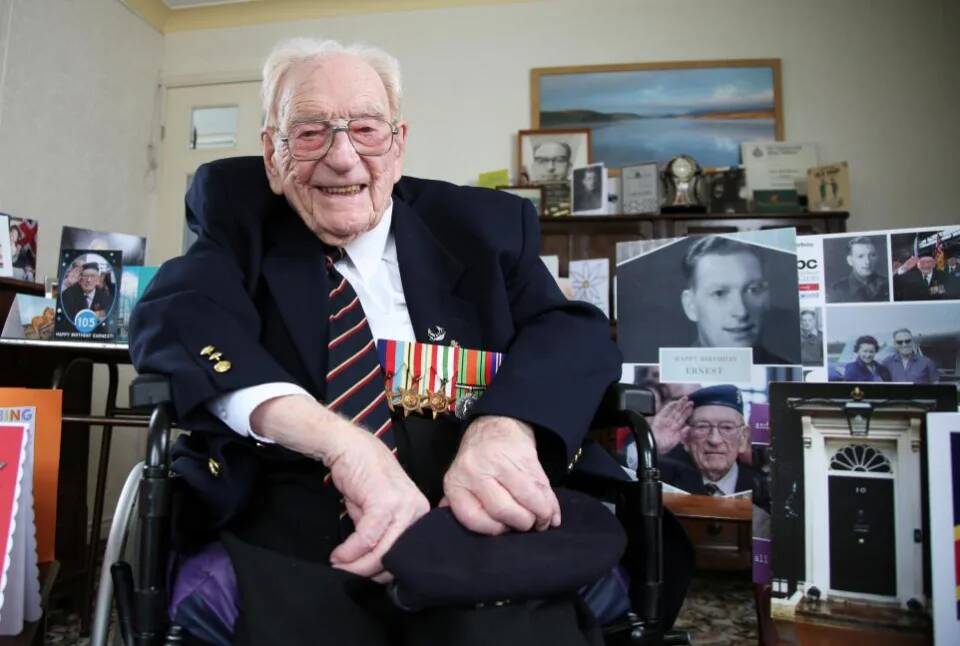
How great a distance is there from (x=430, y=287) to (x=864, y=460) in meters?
0.80

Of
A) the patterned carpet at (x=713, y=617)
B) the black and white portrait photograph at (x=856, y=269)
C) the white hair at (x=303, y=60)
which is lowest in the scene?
the patterned carpet at (x=713, y=617)

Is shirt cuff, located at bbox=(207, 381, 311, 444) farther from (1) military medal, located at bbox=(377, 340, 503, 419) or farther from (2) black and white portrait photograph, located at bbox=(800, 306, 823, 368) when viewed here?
(2) black and white portrait photograph, located at bbox=(800, 306, 823, 368)

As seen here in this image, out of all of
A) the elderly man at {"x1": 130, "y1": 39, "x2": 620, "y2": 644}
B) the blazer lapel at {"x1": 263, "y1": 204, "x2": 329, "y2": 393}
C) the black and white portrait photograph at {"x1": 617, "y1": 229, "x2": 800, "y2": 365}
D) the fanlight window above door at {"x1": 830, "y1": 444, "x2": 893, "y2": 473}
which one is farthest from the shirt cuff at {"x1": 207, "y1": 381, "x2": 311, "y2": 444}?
the black and white portrait photograph at {"x1": 617, "y1": 229, "x2": 800, "y2": 365}

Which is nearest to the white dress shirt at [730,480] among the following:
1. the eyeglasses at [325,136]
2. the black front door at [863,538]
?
the black front door at [863,538]

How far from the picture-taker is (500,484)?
75cm

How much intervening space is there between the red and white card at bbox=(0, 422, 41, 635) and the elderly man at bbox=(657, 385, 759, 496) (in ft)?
4.43

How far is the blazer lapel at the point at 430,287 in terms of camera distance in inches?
40.6

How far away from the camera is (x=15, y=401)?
1.22 metres

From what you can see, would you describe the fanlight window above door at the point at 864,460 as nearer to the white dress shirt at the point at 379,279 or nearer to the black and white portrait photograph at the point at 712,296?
the black and white portrait photograph at the point at 712,296

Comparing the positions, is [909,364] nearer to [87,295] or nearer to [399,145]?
[399,145]

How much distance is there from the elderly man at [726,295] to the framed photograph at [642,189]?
5.14 ft

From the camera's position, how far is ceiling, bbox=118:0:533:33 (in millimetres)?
3701

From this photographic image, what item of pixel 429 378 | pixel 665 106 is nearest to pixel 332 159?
pixel 429 378

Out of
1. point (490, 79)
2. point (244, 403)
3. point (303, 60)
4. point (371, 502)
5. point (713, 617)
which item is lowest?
point (713, 617)
